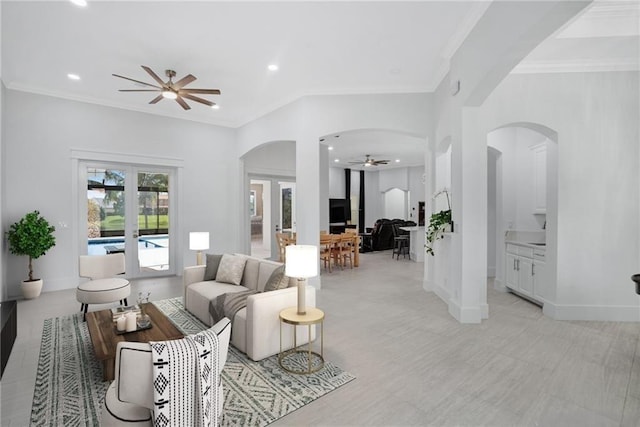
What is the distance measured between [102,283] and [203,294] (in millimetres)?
1580

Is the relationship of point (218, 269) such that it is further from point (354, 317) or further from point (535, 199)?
point (535, 199)

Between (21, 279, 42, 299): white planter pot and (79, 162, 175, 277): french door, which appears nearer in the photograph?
(21, 279, 42, 299): white planter pot

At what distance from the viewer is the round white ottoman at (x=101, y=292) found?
4.02 meters

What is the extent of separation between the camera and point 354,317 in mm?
4250

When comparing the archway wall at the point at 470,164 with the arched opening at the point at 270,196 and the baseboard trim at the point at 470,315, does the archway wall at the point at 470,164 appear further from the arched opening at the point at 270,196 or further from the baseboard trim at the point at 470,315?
the arched opening at the point at 270,196

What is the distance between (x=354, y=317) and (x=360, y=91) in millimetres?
3816

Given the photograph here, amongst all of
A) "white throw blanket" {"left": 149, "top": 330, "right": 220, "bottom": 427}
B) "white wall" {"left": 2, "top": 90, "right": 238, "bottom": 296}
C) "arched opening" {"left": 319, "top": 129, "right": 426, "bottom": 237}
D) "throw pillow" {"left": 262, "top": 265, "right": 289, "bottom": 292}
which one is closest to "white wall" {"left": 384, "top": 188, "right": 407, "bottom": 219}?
"arched opening" {"left": 319, "top": 129, "right": 426, "bottom": 237}

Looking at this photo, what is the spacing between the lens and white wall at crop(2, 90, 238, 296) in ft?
17.4

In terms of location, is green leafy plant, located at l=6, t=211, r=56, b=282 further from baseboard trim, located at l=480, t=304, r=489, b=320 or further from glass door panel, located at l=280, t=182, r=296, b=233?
baseboard trim, located at l=480, t=304, r=489, b=320

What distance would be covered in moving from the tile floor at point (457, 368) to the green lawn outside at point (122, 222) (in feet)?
6.32

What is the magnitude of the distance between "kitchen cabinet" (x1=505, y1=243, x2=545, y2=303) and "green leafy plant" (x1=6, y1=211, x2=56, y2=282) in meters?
7.66

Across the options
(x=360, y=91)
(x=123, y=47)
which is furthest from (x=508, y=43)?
(x=123, y=47)

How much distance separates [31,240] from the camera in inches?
194

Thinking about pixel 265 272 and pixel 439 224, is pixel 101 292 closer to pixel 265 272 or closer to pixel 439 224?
pixel 265 272
